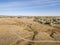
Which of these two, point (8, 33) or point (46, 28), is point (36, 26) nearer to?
point (46, 28)

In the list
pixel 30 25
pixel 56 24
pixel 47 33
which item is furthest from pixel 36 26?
pixel 56 24

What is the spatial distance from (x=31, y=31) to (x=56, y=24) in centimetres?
104

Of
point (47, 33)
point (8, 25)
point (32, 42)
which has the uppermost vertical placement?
point (8, 25)

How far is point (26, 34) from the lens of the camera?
3682 mm

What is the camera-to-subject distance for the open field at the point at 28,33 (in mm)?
3592

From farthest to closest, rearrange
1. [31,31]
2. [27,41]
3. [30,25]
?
[30,25]
[31,31]
[27,41]

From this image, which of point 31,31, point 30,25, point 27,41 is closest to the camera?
point 27,41

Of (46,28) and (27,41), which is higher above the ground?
(46,28)

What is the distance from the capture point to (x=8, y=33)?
12.3 ft

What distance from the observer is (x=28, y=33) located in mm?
3781

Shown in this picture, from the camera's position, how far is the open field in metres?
3.59

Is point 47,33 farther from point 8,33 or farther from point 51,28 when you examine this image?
point 8,33

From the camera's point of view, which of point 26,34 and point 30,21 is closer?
point 26,34

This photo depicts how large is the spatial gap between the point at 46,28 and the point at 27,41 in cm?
86
